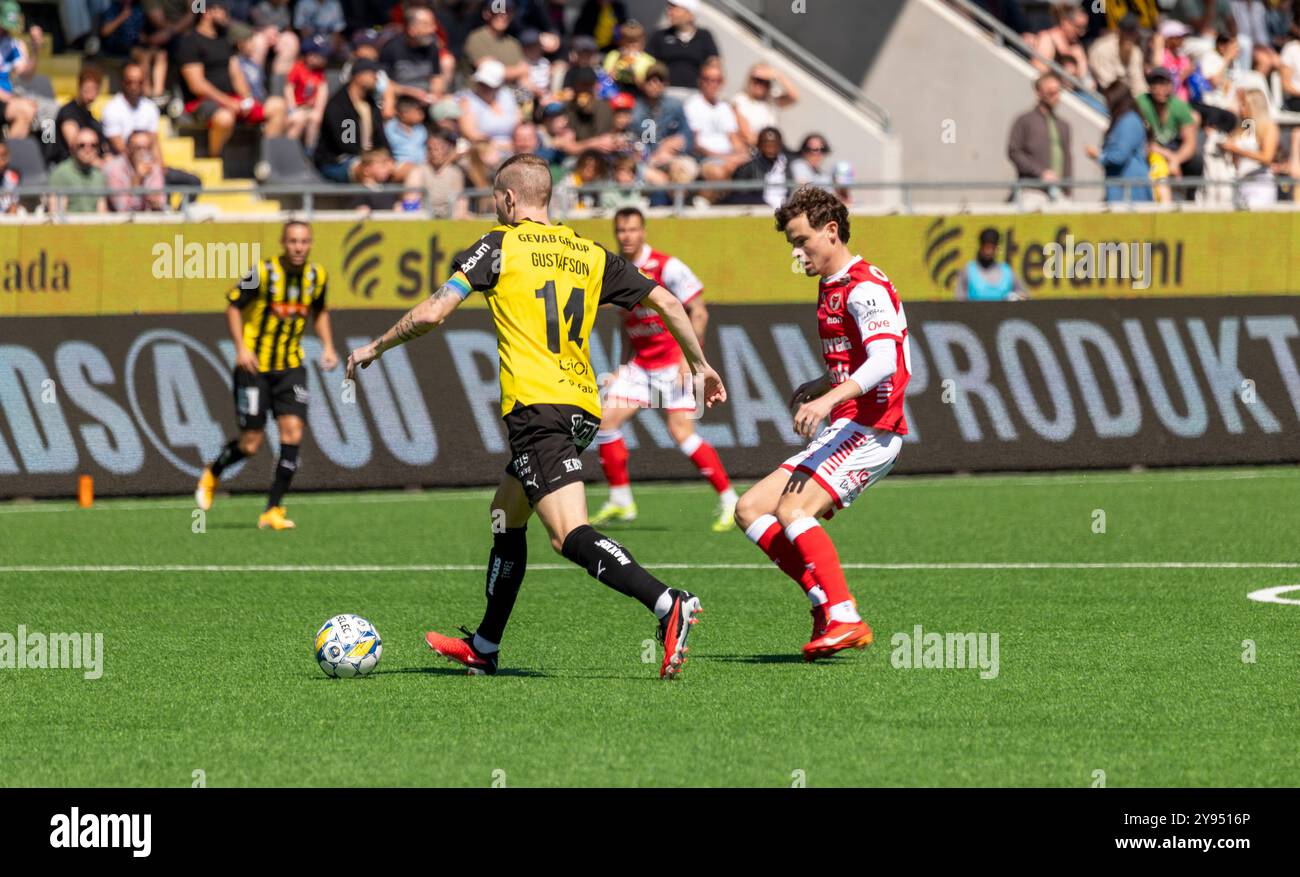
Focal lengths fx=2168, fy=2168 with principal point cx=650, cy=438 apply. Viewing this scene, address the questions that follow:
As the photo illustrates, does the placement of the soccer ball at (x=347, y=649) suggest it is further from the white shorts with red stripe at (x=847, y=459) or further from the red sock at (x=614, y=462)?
the red sock at (x=614, y=462)

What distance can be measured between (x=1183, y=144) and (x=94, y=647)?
17.4 m

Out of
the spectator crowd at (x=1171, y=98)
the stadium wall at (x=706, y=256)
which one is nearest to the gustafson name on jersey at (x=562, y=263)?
the stadium wall at (x=706, y=256)

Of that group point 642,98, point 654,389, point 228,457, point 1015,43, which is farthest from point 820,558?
point 1015,43

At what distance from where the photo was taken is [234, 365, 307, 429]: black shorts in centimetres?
1739

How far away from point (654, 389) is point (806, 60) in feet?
35.5

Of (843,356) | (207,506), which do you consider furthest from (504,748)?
(207,506)

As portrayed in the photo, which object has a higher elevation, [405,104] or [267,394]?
[405,104]

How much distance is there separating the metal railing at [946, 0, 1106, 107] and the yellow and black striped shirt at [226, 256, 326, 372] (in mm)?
12550

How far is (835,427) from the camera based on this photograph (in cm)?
1011

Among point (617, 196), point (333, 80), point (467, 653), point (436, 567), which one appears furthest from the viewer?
point (333, 80)

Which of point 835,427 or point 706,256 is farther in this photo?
point 706,256

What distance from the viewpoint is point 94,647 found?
10.5 metres

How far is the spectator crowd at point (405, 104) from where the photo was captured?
2173 centimetres

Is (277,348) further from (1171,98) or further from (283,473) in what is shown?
(1171,98)
